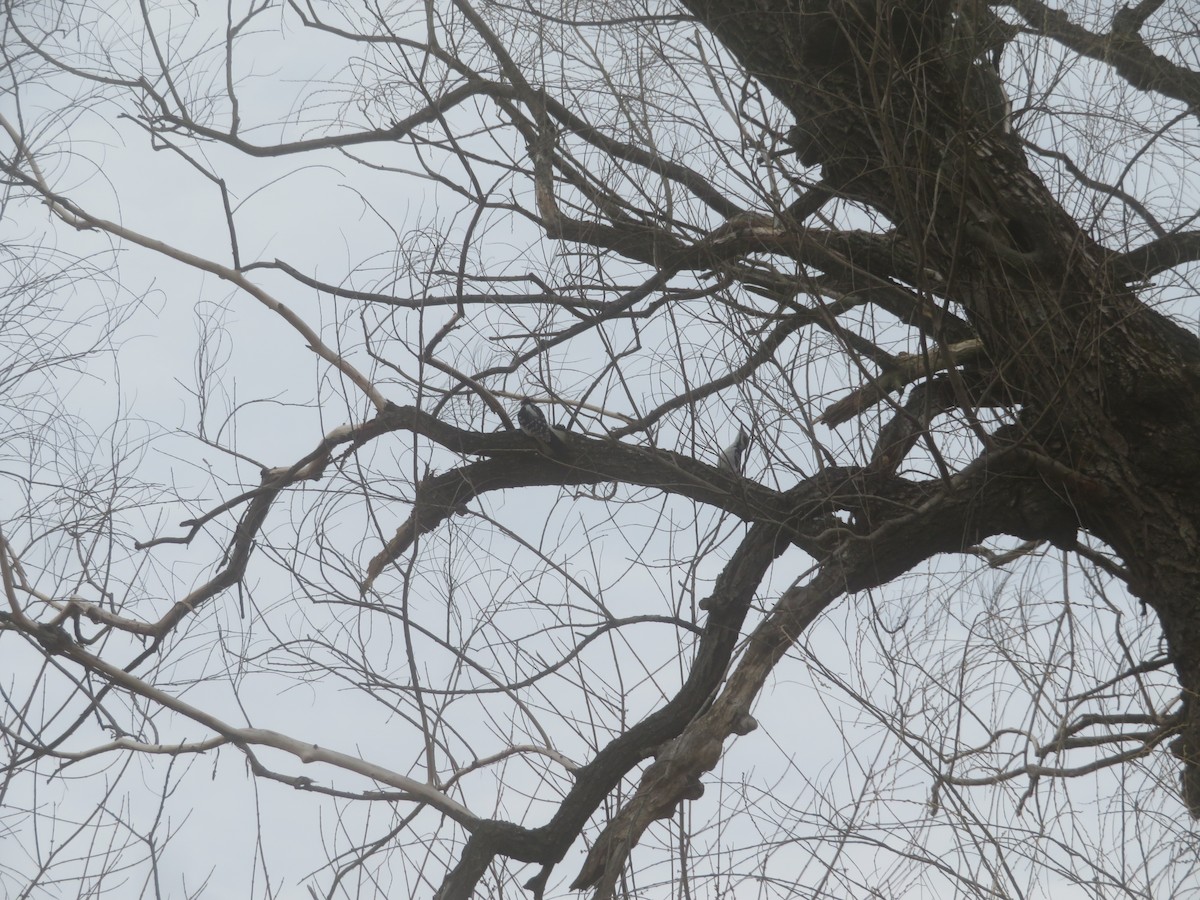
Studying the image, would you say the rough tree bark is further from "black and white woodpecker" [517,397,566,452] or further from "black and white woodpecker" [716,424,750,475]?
"black and white woodpecker" [517,397,566,452]

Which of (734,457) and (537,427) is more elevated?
(537,427)

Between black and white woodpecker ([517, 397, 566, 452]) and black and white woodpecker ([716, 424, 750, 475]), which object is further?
black and white woodpecker ([517, 397, 566, 452])

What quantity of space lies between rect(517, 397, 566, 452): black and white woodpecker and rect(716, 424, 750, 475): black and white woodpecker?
1.71ft

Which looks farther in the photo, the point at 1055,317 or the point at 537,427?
the point at 537,427

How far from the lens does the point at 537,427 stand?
123 inches

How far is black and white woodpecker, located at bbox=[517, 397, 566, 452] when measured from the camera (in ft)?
10.2

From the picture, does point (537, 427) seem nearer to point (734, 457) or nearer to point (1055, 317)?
point (734, 457)

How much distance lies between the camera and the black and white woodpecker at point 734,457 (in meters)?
2.74

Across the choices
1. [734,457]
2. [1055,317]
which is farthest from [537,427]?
[1055,317]

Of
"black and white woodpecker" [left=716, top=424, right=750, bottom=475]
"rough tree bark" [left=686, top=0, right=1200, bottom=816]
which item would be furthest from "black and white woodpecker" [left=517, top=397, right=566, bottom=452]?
"rough tree bark" [left=686, top=0, right=1200, bottom=816]

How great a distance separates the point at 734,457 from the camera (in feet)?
9.31

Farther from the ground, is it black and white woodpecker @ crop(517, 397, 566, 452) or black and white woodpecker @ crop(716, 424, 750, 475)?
black and white woodpecker @ crop(517, 397, 566, 452)

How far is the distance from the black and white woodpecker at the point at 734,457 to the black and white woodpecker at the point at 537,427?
52cm

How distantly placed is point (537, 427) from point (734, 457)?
0.61 metres
